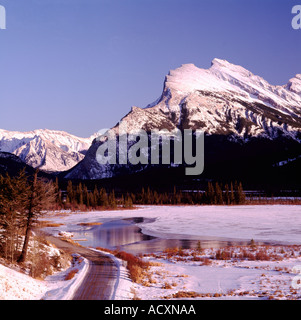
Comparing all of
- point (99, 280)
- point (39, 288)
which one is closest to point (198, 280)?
point (99, 280)

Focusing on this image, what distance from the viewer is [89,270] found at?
110 ft

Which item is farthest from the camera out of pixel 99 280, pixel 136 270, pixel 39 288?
pixel 136 270

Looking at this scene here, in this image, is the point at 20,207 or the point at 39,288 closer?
the point at 39,288

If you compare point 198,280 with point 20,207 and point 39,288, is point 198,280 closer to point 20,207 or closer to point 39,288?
point 39,288

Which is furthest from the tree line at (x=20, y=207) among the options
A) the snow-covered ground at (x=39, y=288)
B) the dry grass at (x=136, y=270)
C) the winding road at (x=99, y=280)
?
the dry grass at (x=136, y=270)

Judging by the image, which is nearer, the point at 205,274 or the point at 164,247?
the point at 205,274

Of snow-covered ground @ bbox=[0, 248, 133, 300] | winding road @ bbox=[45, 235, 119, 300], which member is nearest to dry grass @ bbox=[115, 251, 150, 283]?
snow-covered ground @ bbox=[0, 248, 133, 300]

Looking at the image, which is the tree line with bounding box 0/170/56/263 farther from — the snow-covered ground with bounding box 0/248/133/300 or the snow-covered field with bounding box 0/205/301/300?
the snow-covered ground with bounding box 0/248/133/300

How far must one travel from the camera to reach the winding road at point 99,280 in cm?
2419

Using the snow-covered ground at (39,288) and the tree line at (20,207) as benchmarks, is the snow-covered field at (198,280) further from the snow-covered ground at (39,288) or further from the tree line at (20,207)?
the tree line at (20,207)

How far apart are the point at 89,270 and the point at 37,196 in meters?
11.5

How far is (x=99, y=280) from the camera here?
29.2 meters
